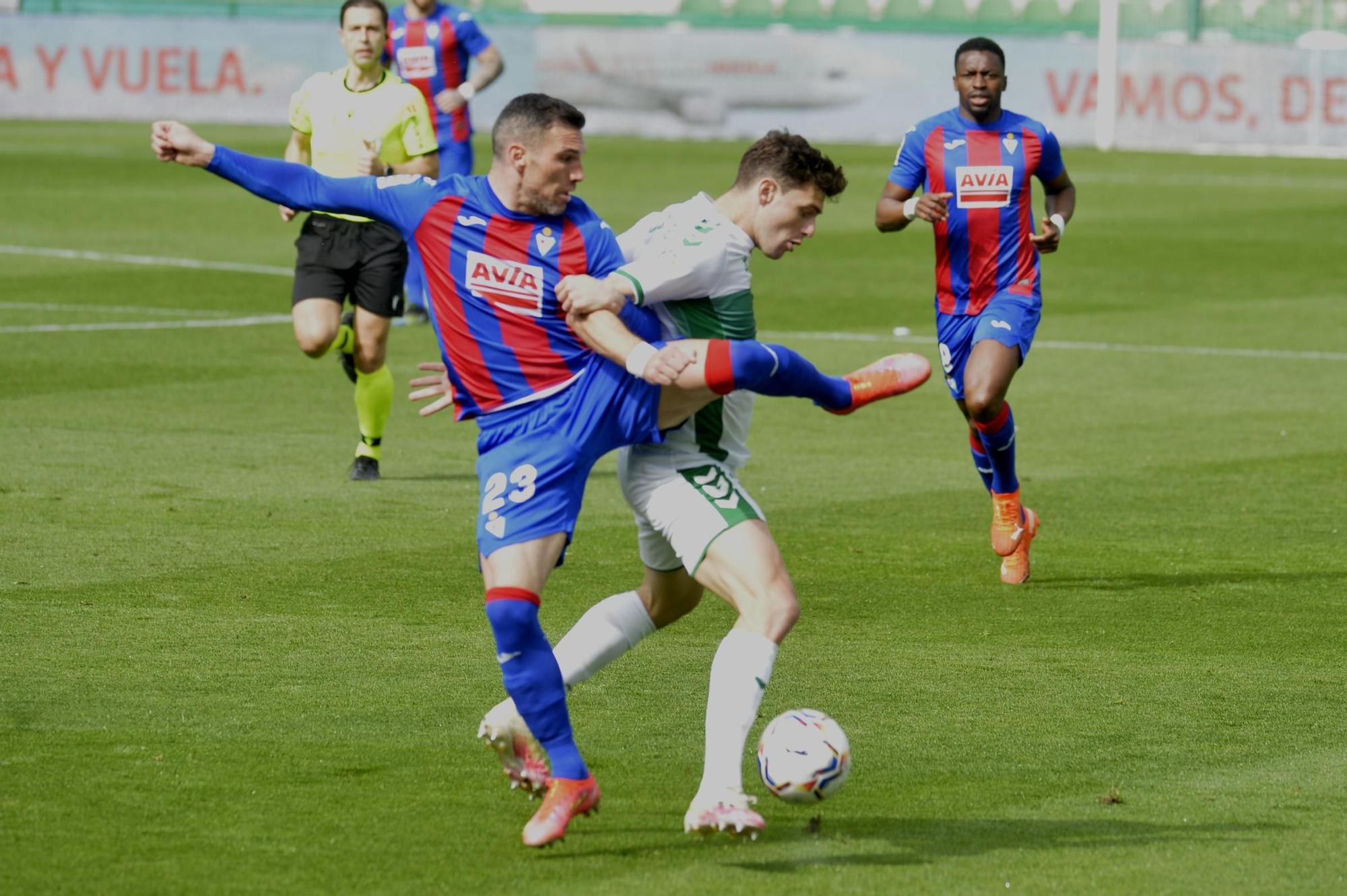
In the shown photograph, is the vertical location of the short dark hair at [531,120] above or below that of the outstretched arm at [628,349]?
above

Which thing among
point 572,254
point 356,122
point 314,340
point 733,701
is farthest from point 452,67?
point 733,701

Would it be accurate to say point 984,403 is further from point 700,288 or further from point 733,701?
point 733,701

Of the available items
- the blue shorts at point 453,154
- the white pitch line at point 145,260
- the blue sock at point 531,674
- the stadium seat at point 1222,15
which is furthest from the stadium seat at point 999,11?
the blue sock at point 531,674

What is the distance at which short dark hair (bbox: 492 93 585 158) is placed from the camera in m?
5.53

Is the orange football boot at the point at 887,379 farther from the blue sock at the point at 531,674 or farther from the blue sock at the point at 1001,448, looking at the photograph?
the blue sock at the point at 1001,448

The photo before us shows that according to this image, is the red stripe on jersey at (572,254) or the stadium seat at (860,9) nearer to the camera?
the red stripe on jersey at (572,254)

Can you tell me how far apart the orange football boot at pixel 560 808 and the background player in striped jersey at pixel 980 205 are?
436 centimetres

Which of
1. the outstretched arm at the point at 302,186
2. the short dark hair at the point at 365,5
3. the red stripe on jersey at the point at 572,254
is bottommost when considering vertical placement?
the red stripe on jersey at the point at 572,254

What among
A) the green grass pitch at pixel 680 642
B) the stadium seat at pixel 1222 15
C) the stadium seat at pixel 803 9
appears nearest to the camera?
the green grass pitch at pixel 680 642

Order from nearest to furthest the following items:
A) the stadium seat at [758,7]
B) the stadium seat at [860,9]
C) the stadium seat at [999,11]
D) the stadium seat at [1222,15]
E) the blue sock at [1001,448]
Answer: the blue sock at [1001,448], the stadium seat at [1222,15], the stadium seat at [999,11], the stadium seat at [860,9], the stadium seat at [758,7]

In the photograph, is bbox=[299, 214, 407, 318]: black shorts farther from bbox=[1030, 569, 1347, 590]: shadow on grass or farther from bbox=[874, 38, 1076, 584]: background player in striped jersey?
bbox=[1030, 569, 1347, 590]: shadow on grass

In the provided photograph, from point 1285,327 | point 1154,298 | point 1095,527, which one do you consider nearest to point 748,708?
point 1095,527

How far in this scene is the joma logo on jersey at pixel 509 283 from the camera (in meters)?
5.59

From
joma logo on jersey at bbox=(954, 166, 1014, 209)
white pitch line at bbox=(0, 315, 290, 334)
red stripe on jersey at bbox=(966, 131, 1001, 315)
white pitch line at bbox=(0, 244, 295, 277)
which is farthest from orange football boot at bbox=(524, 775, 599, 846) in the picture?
white pitch line at bbox=(0, 244, 295, 277)
